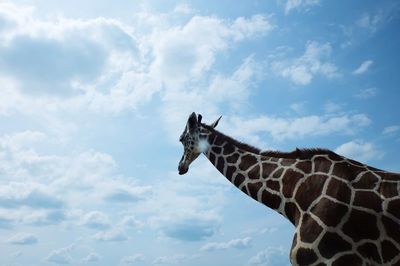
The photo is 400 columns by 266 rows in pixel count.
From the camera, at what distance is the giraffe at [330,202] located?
343 inches

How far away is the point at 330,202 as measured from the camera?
9305 millimetres

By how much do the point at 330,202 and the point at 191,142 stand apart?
5.73 metres

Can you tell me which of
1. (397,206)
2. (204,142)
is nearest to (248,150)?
(204,142)

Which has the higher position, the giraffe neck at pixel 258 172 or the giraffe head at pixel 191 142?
the giraffe head at pixel 191 142

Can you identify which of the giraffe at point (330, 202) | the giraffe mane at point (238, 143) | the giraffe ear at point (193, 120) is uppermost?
the giraffe ear at point (193, 120)

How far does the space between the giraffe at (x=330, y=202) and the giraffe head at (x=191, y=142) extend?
2.32 metres

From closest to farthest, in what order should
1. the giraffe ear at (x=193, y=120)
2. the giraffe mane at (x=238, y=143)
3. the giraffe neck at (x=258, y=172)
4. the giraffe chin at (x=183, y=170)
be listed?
the giraffe neck at (x=258, y=172), the giraffe mane at (x=238, y=143), the giraffe ear at (x=193, y=120), the giraffe chin at (x=183, y=170)

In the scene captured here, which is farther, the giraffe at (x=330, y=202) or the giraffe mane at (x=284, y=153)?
the giraffe mane at (x=284, y=153)

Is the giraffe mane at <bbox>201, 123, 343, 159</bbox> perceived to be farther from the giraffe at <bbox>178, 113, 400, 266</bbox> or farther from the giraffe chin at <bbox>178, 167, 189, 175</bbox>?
the giraffe chin at <bbox>178, 167, 189, 175</bbox>

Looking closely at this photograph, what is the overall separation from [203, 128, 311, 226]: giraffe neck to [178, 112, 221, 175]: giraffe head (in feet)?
1.26

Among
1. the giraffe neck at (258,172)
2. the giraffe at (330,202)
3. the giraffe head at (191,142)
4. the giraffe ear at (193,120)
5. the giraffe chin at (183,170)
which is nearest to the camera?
the giraffe at (330,202)

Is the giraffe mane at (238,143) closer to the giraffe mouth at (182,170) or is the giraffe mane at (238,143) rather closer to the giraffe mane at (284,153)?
the giraffe mane at (284,153)

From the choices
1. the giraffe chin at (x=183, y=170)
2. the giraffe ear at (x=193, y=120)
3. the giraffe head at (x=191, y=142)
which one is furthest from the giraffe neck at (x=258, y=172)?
the giraffe chin at (x=183, y=170)

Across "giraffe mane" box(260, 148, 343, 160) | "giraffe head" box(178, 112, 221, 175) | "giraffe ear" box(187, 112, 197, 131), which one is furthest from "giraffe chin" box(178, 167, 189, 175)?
"giraffe mane" box(260, 148, 343, 160)
